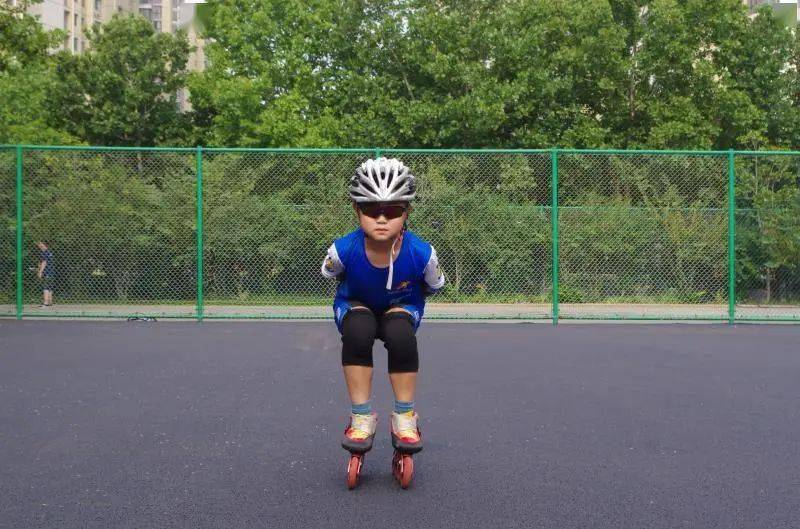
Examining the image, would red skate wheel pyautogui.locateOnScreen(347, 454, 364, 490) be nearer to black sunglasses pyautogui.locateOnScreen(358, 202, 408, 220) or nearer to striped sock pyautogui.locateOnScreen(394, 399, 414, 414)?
striped sock pyautogui.locateOnScreen(394, 399, 414, 414)

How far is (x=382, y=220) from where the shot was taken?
14.7ft

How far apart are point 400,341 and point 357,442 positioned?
1.75 feet

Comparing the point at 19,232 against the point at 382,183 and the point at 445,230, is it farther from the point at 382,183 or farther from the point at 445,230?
the point at 382,183

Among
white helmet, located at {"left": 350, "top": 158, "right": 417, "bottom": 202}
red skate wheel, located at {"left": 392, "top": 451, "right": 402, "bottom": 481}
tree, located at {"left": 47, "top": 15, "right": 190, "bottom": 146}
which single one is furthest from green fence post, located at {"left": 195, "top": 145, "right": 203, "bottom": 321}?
tree, located at {"left": 47, "top": 15, "right": 190, "bottom": 146}

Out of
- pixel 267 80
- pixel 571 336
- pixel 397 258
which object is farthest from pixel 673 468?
pixel 267 80

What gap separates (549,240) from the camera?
13.5 m

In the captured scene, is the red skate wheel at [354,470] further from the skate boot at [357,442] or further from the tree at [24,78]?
the tree at [24,78]

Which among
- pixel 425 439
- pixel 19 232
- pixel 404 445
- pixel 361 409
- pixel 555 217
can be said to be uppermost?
pixel 555 217

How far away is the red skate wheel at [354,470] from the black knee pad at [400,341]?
47 centimetres

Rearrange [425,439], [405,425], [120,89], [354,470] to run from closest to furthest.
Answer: [354,470] < [405,425] < [425,439] < [120,89]

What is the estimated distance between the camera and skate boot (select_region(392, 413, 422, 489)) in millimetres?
4336

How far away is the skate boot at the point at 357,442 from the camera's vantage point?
14.2 feet

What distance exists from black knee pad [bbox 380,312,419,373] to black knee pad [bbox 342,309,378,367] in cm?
8

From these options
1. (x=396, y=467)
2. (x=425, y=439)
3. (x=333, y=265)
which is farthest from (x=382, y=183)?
(x=425, y=439)
